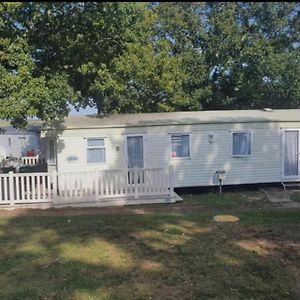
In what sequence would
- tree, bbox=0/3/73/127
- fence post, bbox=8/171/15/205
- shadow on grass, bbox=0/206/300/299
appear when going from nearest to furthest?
shadow on grass, bbox=0/206/300/299 < tree, bbox=0/3/73/127 < fence post, bbox=8/171/15/205

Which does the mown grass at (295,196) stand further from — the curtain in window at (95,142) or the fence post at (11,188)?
the fence post at (11,188)

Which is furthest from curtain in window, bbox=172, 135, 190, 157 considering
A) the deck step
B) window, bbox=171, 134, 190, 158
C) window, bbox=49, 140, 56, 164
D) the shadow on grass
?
the shadow on grass

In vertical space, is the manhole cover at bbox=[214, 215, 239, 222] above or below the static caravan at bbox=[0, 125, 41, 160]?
below

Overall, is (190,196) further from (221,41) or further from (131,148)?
(221,41)

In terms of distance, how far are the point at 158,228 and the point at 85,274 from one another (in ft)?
9.90

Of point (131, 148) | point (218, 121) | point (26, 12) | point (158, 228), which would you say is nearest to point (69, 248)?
point (158, 228)

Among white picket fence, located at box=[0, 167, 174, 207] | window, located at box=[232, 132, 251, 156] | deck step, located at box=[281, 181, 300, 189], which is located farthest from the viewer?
deck step, located at box=[281, 181, 300, 189]

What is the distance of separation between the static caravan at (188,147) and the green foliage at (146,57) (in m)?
1.60

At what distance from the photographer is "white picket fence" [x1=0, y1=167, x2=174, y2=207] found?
11.9m

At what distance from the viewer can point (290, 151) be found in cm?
1557

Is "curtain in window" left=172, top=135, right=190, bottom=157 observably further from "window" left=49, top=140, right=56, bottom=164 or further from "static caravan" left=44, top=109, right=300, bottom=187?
"window" left=49, top=140, right=56, bottom=164

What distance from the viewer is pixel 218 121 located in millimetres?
15008

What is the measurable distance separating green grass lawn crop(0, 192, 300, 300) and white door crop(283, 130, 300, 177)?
5.72 m

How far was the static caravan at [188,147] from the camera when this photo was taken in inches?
585
